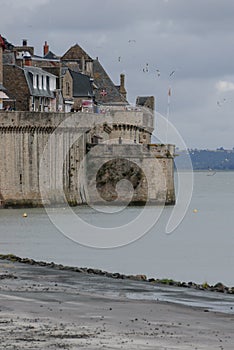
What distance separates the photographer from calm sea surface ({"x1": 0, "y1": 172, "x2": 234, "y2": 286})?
25.7 m

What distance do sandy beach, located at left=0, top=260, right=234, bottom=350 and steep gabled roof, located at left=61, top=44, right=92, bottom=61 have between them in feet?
207

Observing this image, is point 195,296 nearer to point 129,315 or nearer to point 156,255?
point 129,315

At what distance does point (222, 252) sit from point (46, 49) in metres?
54.3

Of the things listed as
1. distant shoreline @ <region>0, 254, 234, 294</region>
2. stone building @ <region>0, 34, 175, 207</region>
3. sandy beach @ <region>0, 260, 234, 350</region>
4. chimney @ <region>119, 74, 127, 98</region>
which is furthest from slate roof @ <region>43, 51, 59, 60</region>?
sandy beach @ <region>0, 260, 234, 350</region>

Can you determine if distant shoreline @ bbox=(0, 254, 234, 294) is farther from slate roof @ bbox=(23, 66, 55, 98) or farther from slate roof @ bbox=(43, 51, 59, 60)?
slate roof @ bbox=(43, 51, 59, 60)

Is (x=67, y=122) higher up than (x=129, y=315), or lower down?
higher up

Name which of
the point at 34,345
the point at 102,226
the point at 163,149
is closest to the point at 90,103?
the point at 163,149

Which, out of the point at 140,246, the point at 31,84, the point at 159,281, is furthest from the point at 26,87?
the point at 159,281

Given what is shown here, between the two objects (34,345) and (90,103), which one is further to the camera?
(90,103)

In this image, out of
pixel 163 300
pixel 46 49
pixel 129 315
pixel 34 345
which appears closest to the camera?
pixel 34 345

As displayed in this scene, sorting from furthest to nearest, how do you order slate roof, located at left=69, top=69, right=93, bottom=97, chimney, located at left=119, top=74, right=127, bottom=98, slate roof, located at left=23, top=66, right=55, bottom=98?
1. chimney, located at left=119, top=74, right=127, bottom=98
2. slate roof, located at left=69, top=69, right=93, bottom=97
3. slate roof, located at left=23, top=66, right=55, bottom=98

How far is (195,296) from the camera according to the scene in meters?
16.5

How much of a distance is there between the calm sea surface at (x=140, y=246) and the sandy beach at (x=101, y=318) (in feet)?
20.8

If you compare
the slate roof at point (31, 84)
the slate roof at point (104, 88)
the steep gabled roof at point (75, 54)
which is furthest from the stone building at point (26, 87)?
the steep gabled roof at point (75, 54)
